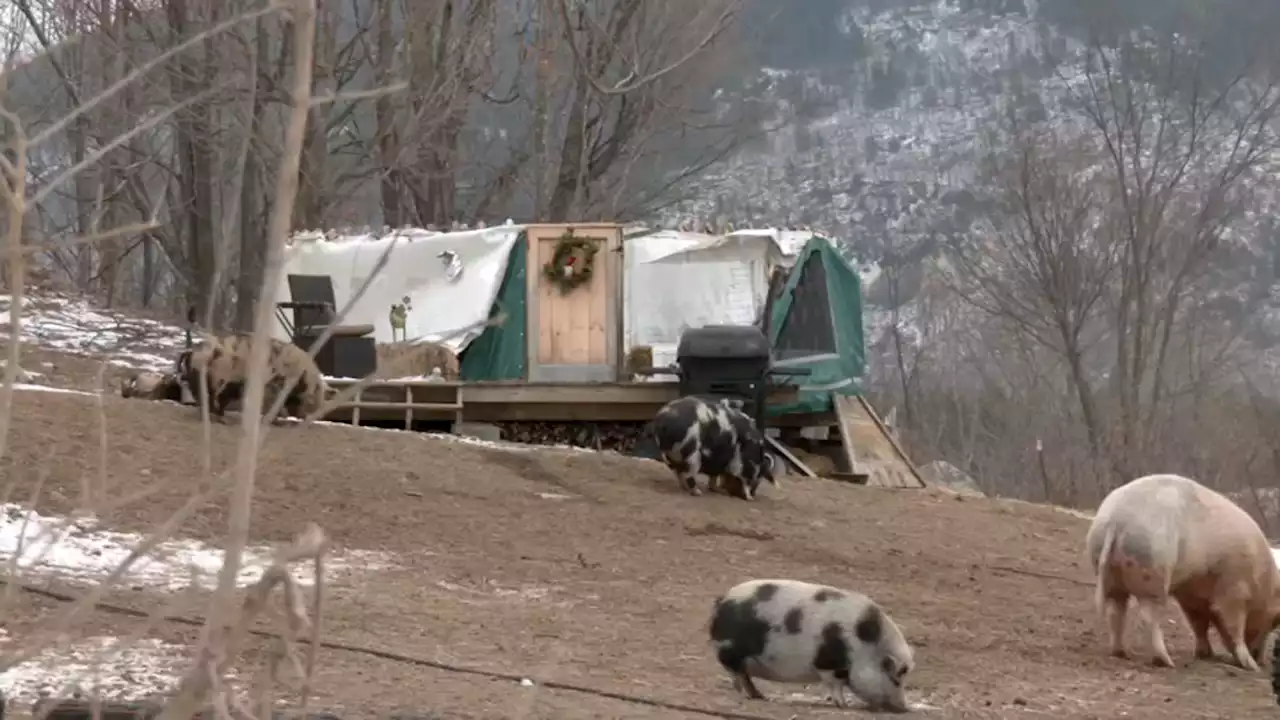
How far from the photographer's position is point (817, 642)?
271 inches

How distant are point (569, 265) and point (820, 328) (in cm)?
309

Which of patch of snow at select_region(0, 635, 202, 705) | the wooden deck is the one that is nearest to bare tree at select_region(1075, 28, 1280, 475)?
the wooden deck

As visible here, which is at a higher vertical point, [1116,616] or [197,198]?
[197,198]

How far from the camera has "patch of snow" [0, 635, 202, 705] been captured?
568cm

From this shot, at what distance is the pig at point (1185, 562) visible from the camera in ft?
26.5

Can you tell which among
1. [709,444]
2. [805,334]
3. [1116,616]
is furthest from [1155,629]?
[805,334]

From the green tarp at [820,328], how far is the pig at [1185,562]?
33.3 ft

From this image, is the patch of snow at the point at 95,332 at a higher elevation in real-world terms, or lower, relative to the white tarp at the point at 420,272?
lower

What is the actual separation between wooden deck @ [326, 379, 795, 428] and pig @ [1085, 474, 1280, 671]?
9.76m

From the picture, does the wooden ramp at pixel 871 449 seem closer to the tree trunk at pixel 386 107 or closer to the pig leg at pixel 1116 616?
the tree trunk at pixel 386 107

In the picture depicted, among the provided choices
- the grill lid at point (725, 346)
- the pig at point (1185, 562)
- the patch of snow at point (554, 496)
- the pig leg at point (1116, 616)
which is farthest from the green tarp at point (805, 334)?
the pig at point (1185, 562)

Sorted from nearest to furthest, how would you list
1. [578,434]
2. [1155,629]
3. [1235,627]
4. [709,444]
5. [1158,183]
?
[1155,629] → [1235,627] → [709,444] → [578,434] → [1158,183]

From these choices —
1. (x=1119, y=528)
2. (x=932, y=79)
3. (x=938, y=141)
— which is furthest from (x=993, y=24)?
(x=1119, y=528)

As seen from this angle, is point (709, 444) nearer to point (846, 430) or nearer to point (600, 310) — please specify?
point (846, 430)
